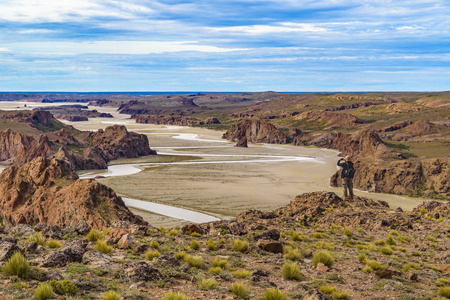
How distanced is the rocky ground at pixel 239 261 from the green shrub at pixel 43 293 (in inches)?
12.9

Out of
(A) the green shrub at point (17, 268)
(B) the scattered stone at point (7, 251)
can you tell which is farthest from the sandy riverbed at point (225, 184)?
(A) the green shrub at point (17, 268)

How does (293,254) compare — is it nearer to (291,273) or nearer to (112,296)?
(291,273)

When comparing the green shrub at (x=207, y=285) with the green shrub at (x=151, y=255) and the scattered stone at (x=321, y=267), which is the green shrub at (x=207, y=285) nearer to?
the green shrub at (x=151, y=255)

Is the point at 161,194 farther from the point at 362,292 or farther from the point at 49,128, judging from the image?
the point at 49,128

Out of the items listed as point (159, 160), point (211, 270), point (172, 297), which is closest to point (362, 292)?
point (211, 270)

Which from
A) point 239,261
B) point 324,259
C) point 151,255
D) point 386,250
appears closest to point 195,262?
point 151,255

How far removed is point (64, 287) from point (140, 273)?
7.21 ft

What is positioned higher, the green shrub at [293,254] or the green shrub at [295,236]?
the green shrub at [293,254]

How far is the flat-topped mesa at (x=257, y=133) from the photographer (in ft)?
451

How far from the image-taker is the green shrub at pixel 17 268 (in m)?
10.9

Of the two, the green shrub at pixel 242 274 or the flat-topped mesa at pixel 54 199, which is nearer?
the green shrub at pixel 242 274

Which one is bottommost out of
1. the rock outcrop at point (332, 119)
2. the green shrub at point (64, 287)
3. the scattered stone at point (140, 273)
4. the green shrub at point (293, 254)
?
the green shrub at point (293, 254)

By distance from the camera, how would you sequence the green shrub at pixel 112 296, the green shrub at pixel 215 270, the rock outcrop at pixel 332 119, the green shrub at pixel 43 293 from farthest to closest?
the rock outcrop at pixel 332 119, the green shrub at pixel 215 270, the green shrub at pixel 112 296, the green shrub at pixel 43 293

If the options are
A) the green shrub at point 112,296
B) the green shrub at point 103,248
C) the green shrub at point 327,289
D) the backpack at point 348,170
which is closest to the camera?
the green shrub at point 112,296
